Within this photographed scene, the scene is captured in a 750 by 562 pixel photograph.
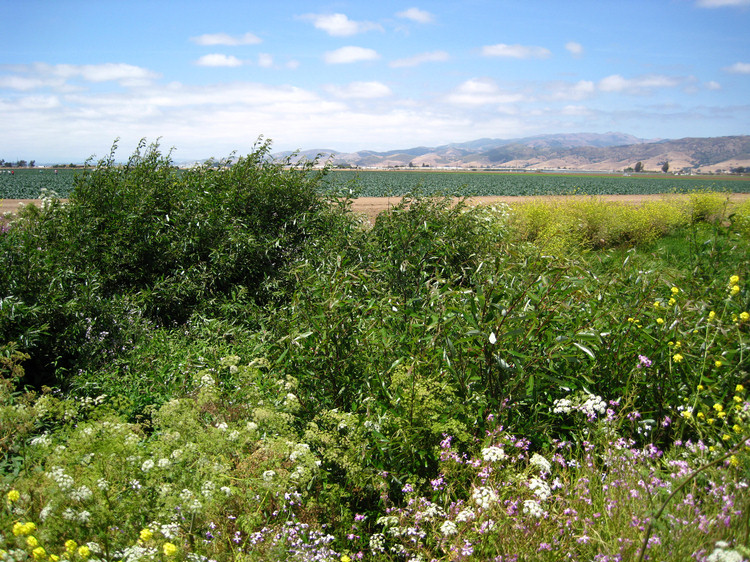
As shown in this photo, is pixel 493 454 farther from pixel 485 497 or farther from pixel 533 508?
pixel 533 508

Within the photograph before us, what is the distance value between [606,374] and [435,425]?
4.50 feet

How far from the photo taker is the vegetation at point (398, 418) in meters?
2.05

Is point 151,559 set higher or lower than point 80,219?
lower

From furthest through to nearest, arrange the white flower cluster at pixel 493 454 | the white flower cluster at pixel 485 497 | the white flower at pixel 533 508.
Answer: the white flower cluster at pixel 493 454 < the white flower cluster at pixel 485 497 < the white flower at pixel 533 508

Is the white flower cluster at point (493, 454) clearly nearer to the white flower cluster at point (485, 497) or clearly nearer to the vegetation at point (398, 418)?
the vegetation at point (398, 418)

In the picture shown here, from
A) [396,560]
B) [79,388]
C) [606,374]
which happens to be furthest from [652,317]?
[79,388]

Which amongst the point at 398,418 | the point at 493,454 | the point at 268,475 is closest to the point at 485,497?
the point at 493,454

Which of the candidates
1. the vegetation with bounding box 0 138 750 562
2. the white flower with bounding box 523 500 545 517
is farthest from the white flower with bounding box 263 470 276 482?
the white flower with bounding box 523 500 545 517

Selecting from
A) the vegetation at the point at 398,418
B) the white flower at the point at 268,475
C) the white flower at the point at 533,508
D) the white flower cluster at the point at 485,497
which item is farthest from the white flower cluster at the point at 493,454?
the white flower at the point at 268,475

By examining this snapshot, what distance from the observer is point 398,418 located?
275 cm

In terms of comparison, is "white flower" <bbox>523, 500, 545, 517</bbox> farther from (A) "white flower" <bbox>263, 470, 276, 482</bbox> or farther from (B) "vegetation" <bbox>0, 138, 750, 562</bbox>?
(A) "white flower" <bbox>263, 470, 276, 482</bbox>

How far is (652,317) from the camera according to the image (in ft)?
10.8

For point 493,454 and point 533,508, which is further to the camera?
point 493,454

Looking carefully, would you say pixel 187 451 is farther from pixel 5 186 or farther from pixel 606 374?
pixel 5 186
